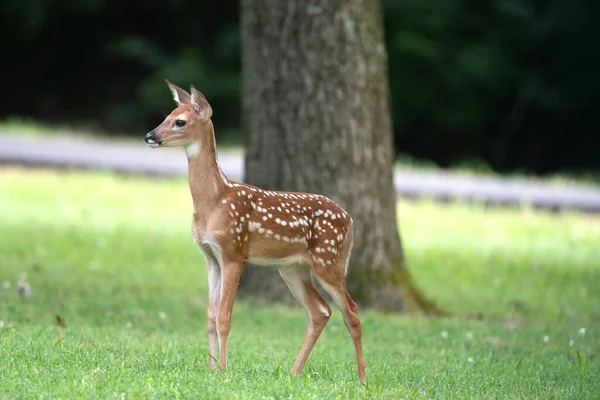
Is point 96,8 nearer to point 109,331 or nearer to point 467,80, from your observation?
point 467,80

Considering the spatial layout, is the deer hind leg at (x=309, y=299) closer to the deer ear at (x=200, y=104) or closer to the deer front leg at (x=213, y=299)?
the deer front leg at (x=213, y=299)

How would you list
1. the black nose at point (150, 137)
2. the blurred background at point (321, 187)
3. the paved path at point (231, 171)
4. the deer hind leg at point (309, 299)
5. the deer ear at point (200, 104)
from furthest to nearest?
the paved path at point (231, 171) < the blurred background at point (321, 187) < the deer hind leg at point (309, 299) < the deer ear at point (200, 104) < the black nose at point (150, 137)

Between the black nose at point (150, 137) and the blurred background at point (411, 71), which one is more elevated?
the black nose at point (150, 137)

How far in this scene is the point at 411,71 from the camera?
81.5 ft

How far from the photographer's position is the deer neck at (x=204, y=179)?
6.96 meters

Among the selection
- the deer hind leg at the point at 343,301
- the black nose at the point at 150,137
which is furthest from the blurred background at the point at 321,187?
the black nose at the point at 150,137

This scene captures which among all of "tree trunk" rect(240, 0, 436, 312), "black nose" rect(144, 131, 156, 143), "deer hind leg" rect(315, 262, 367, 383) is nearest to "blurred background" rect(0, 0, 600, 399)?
"tree trunk" rect(240, 0, 436, 312)

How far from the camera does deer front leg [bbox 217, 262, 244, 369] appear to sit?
679 centimetres

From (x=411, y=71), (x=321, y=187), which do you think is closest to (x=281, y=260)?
(x=321, y=187)

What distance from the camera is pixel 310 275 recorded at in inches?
284

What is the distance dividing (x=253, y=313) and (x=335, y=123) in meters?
1.92

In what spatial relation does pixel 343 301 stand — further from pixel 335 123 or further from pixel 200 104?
pixel 335 123

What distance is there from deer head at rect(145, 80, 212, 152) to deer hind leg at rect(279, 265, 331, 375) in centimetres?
103

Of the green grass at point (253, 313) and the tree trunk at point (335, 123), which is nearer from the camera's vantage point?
the green grass at point (253, 313)
